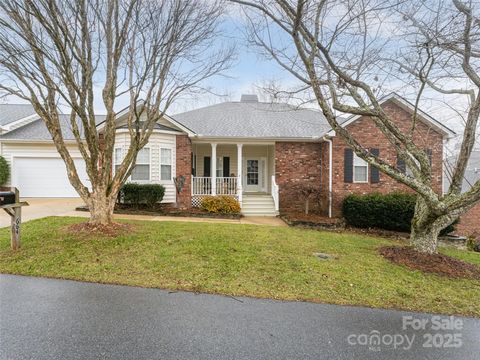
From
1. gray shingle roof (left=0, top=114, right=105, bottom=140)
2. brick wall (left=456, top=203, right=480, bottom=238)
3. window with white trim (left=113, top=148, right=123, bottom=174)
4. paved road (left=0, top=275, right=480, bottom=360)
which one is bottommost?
brick wall (left=456, top=203, right=480, bottom=238)

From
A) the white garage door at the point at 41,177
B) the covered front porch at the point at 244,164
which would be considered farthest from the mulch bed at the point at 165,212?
the white garage door at the point at 41,177

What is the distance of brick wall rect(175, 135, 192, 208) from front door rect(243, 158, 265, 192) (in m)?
3.79

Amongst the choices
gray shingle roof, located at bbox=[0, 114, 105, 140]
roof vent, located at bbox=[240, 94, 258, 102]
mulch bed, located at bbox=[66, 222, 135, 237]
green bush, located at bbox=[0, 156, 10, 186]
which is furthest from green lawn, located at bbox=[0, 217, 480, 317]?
roof vent, located at bbox=[240, 94, 258, 102]

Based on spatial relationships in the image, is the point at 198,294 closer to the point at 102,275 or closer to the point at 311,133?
the point at 102,275

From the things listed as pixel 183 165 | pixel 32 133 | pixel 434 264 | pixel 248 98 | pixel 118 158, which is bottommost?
pixel 434 264

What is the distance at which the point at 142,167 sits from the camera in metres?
12.1

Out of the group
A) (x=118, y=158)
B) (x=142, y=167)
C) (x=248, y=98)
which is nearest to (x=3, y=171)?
(x=118, y=158)

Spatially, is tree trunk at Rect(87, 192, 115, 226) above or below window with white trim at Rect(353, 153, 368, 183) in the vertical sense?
below

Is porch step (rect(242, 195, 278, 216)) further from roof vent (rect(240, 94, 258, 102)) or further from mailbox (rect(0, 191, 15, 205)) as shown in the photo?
roof vent (rect(240, 94, 258, 102))

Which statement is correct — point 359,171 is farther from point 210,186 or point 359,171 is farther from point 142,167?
point 142,167

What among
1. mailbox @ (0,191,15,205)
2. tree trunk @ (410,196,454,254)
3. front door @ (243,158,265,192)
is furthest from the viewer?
front door @ (243,158,265,192)

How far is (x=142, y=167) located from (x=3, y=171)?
26.6ft

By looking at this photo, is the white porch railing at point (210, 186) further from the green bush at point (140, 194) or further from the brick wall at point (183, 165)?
the green bush at point (140, 194)

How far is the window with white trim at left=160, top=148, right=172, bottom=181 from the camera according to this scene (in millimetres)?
12273
